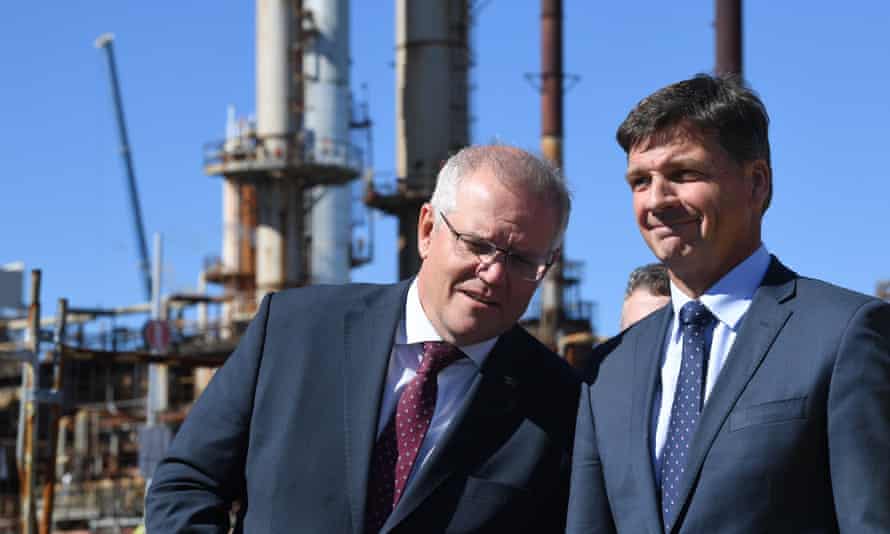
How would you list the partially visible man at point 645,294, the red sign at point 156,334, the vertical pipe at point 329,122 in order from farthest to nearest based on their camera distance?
the vertical pipe at point 329,122
the red sign at point 156,334
the partially visible man at point 645,294

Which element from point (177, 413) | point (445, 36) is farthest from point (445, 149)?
point (177, 413)

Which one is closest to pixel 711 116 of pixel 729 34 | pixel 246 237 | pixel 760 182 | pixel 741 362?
pixel 760 182

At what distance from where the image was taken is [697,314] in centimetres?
429

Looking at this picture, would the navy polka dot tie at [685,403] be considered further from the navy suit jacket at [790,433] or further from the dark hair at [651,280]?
the dark hair at [651,280]

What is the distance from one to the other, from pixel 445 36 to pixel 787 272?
149ft

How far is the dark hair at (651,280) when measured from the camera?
6.08m

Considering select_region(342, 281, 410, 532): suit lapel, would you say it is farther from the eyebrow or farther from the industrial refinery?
the industrial refinery

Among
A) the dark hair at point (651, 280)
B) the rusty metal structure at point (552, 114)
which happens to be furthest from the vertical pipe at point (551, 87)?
the dark hair at point (651, 280)

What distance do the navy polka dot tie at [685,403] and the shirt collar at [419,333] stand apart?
2.69 ft

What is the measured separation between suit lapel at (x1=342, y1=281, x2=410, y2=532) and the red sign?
37057 millimetres

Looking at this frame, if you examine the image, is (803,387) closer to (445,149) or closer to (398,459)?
(398,459)

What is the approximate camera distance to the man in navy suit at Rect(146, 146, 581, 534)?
4785 millimetres

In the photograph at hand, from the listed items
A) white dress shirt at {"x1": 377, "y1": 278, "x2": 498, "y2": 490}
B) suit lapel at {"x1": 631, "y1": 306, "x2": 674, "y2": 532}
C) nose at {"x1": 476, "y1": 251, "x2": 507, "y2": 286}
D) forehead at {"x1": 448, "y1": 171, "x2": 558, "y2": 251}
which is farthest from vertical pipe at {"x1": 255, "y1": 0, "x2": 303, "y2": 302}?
suit lapel at {"x1": 631, "y1": 306, "x2": 674, "y2": 532}

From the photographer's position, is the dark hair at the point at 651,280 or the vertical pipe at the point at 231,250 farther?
the vertical pipe at the point at 231,250
